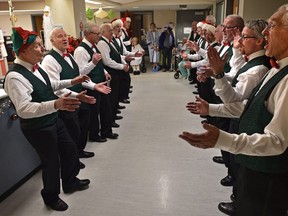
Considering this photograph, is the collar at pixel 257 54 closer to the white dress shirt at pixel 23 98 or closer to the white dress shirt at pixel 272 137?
the white dress shirt at pixel 272 137

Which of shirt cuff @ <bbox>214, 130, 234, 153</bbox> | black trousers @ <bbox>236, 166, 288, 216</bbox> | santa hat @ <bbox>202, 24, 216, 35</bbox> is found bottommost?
black trousers @ <bbox>236, 166, 288, 216</bbox>

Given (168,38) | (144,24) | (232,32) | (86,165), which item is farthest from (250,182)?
(144,24)

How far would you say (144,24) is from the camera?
13023 mm

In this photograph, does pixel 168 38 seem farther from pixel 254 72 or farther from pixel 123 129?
pixel 254 72

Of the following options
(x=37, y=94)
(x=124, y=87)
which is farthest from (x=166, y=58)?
(x=37, y=94)

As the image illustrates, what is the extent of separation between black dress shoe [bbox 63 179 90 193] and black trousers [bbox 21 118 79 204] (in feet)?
0.13

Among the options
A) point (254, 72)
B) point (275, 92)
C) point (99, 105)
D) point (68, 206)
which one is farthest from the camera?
point (99, 105)

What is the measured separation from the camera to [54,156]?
2266mm

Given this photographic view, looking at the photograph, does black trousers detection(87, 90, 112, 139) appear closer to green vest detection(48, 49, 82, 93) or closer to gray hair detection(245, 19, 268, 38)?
green vest detection(48, 49, 82, 93)

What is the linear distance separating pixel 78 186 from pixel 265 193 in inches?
72.9

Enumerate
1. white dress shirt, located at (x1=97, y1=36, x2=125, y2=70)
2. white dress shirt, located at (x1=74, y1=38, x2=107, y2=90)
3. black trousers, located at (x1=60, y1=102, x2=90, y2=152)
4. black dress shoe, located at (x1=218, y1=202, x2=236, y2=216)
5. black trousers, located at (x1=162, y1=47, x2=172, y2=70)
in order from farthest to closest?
black trousers, located at (x1=162, y1=47, x2=172, y2=70) < white dress shirt, located at (x1=97, y1=36, x2=125, y2=70) < white dress shirt, located at (x1=74, y1=38, x2=107, y2=90) < black trousers, located at (x1=60, y1=102, x2=90, y2=152) < black dress shoe, located at (x1=218, y1=202, x2=236, y2=216)

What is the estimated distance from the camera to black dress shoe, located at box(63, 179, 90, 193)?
264 centimetres

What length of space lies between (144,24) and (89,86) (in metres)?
10.5

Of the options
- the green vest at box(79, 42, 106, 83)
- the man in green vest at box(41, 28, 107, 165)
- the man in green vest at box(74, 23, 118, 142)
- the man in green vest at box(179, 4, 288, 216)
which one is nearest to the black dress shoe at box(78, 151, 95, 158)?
→ the man in green vest at box(74, 23, 118, 142)
